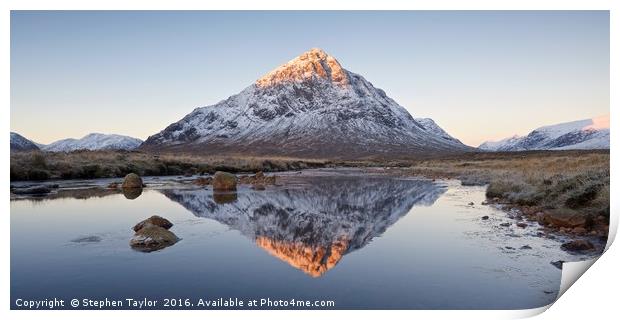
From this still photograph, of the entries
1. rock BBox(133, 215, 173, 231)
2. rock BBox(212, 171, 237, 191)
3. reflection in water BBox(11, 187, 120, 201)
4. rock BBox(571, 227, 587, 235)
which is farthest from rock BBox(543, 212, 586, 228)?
reflection in water BBox(11, 187, 120, 201)

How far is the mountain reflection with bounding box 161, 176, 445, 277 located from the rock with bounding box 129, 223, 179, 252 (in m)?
1.68

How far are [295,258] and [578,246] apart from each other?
5.03 metres

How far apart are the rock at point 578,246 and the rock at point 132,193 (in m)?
13.6

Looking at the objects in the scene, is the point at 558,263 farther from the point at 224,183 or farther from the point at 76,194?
the point at 76,194

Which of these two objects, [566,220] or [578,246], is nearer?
[578,246]

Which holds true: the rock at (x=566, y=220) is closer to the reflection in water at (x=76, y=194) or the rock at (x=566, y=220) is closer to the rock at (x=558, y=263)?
the rock at (x=558, y=263)

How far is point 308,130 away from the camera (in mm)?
162500

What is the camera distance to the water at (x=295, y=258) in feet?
21.0

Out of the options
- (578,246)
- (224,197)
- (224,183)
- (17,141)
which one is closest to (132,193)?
(224,183)

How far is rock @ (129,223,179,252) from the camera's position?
842cm

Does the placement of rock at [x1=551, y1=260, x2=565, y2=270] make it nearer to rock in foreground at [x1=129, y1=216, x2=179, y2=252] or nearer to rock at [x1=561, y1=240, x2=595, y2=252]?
rock at [x1=561, y1=240, x2=595, y2=252]

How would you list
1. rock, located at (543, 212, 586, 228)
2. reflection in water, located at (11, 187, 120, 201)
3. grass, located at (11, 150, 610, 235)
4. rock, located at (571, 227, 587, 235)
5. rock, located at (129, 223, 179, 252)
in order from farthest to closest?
reflection in water, located at (11, 187, 120, 201) → grass, located at (11, 150, 610, 235) → rock, located at (543, 212, 586, 228) → rock, located at (571, 227, 587, 235) → rock, located at (129, 223, 179, 252)

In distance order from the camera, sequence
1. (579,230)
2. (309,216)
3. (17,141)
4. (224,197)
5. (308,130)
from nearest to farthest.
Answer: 1. (579,230)
2. (17,141)
3. (309,216)
4. (224,197)
5. (308,130)
